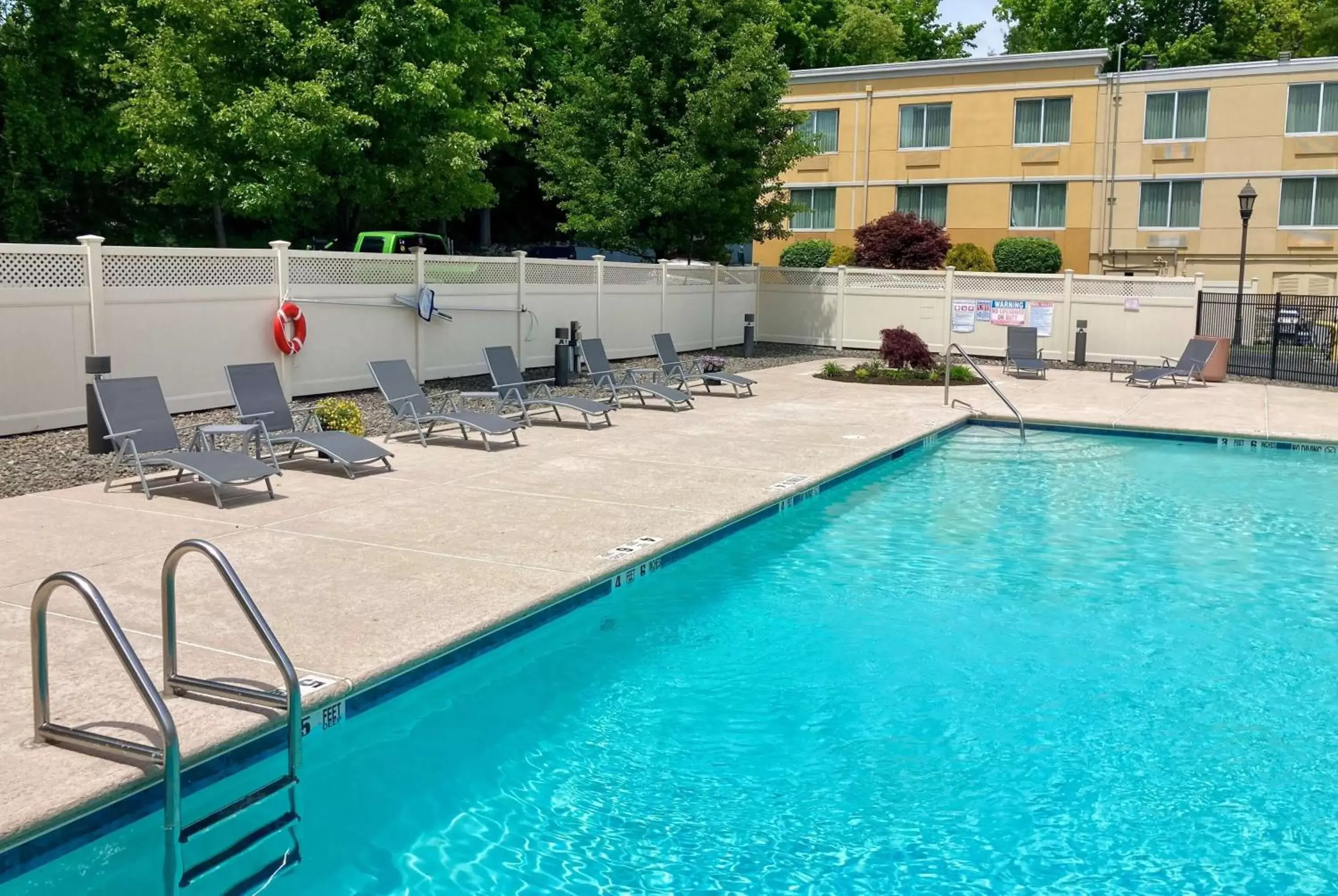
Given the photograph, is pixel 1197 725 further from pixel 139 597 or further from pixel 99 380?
pixel 99 380

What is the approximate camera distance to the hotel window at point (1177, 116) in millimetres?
34000

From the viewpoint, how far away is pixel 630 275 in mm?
21359

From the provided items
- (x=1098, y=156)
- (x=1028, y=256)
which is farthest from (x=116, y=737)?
(x=1098, y=156)

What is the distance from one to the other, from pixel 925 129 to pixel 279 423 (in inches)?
1188

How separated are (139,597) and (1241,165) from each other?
3483 cm

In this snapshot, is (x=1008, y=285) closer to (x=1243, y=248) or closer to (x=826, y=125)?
(x=1243, y=248)

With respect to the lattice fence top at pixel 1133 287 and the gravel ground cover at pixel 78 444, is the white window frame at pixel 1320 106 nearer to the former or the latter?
the lattice fence top at pixel 1133 287

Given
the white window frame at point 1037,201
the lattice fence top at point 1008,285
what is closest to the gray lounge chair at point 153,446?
the lattice fence top at point 1008,285

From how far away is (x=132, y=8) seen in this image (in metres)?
22.7

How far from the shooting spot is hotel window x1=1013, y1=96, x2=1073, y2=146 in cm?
3525

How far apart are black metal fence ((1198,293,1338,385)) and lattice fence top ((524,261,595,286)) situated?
12.3 meters

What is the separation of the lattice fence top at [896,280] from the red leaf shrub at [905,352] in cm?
408

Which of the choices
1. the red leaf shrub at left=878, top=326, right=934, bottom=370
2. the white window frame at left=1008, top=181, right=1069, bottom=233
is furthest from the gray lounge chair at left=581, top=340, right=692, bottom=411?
the white window frame at left=1008, top=181, right=1069, bottom=233

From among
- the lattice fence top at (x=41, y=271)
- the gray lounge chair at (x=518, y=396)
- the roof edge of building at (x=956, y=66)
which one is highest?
the roof edge of building at (x=956, y=66)
